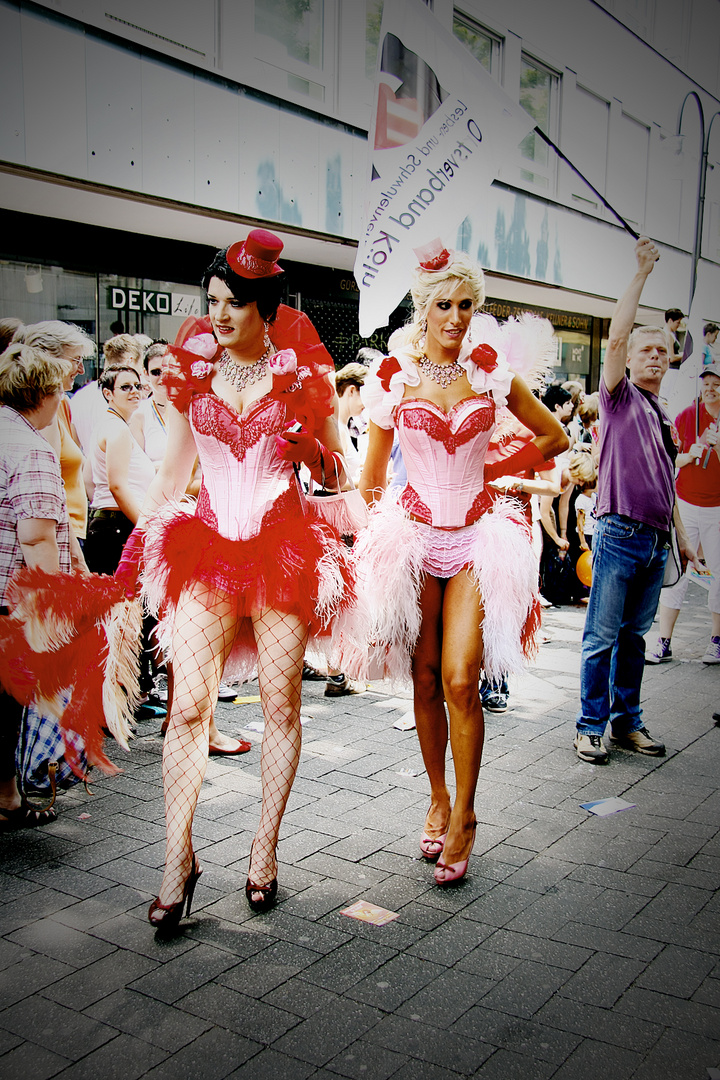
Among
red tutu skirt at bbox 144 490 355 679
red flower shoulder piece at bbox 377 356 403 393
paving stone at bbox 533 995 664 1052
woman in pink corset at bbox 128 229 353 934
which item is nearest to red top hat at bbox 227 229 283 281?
woman in pink corset at bbox 128 229 353 934

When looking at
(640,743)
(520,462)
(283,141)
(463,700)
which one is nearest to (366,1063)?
(463,700)

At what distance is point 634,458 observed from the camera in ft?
16.0

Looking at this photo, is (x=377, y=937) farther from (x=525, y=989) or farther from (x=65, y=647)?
(x=65, y=647)

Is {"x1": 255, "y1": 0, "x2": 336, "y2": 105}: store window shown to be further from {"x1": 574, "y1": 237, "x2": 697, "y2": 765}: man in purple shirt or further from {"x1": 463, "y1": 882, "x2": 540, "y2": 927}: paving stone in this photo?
{"x1": 463, "y1": 882, "x2": 540, "y2": 927}: paving stone

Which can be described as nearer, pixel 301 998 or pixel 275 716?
pixel 301 998

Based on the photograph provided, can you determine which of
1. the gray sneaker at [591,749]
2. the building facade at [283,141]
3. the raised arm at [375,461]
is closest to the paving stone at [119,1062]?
the raised arm at [375,461]

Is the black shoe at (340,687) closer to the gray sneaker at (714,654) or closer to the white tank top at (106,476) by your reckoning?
the white tank top at (106,476)

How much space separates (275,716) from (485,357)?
1.59m

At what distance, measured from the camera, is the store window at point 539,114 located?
9531mm

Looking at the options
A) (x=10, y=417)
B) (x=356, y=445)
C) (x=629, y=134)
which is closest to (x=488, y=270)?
(x=629, y=134)

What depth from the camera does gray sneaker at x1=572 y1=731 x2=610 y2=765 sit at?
4.88 metres

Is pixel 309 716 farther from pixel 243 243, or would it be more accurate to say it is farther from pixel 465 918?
pixel 243 243

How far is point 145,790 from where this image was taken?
441cm

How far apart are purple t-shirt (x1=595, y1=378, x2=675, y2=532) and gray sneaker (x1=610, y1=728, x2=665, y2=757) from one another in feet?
3.83
